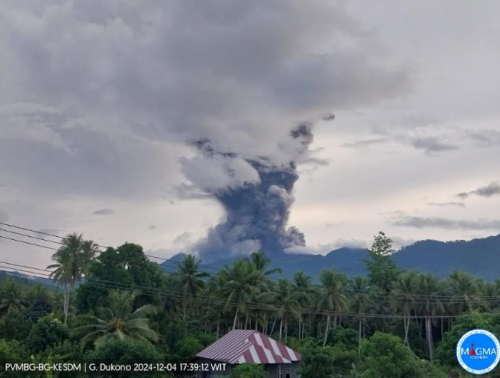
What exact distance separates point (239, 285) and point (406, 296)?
87.3 feet

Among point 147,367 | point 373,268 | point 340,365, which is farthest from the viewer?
point 373,268

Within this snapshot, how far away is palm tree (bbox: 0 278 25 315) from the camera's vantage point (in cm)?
7156

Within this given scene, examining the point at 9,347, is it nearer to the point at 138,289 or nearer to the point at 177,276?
the point at 138,289

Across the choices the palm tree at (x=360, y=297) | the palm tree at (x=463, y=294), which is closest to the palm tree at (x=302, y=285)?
the palm tree at (x=360, y=297)

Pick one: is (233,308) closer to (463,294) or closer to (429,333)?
(429,333)

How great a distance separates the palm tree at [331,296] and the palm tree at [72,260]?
3178 cm

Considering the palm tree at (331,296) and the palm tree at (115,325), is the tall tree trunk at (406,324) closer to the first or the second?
the palm tree at (331,296)

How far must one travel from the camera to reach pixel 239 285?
63.5m

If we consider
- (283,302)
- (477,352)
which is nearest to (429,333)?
(283,302)

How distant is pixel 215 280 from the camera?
231 ft

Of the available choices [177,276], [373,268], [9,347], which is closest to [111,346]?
[9,347]

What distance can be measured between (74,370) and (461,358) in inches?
908

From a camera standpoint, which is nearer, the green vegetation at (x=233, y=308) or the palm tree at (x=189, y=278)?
the green vegetation at (x=233, y=308)

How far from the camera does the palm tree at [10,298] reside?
7156 cm
